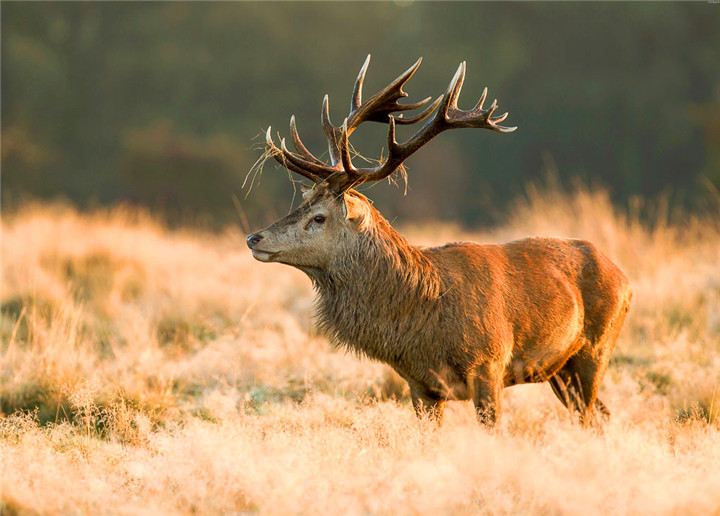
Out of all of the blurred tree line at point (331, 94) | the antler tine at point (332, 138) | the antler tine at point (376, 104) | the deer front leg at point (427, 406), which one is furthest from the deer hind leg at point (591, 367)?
the blurred tree line at point (331, 94)

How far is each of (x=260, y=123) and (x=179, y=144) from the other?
378 cm

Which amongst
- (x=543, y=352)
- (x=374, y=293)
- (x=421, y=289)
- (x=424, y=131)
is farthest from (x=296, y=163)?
(x=543, y=352)

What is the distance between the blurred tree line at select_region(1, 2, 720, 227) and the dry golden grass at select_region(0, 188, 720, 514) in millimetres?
15004

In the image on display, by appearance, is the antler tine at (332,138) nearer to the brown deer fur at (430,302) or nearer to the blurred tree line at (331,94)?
the brown deer fur at (430,302)

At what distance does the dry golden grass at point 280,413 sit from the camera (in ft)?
12.9

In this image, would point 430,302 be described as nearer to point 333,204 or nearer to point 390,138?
point 333,204

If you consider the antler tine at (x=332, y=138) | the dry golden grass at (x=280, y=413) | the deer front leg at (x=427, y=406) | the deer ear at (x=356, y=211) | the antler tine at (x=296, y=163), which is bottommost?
the dry golden grass at (x=280, y=413)

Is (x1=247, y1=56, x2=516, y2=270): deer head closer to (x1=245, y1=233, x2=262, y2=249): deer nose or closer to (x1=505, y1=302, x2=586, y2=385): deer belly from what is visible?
(x1=245, y1=233, x2=262, y2=249): deer nose

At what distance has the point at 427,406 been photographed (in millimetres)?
5020

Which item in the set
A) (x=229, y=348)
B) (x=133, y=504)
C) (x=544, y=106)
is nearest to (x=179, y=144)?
(x=544, y=106)

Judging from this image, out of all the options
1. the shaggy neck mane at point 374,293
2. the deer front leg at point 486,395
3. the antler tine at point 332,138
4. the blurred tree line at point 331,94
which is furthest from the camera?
the blurred tree line at point 331,94

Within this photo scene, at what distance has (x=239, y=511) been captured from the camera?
3883mm

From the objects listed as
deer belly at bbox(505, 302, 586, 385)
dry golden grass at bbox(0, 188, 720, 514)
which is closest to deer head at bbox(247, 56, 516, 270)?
dry golden grass at bbox(0, 188, 720, 514)

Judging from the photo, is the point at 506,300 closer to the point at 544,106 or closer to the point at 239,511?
the point at 239,511
